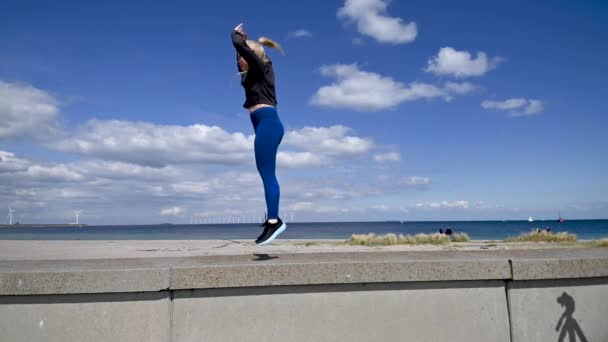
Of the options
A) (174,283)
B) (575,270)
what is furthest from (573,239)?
(174,283)

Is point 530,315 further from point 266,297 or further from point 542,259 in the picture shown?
point 266,297

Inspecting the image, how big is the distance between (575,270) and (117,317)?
12.6 ft

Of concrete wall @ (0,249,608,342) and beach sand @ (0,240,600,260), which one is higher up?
concrete wall @ (0,249,608,342)

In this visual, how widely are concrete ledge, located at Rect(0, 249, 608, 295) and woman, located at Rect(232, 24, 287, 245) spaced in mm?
1544

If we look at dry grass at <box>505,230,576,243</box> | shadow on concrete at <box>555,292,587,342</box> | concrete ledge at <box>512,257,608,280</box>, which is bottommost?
dry grass at <box>505,230,576,243</box>

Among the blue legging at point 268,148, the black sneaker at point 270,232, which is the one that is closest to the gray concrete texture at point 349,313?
the black sneaker at point 270,232

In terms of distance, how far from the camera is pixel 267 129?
16.4 feet

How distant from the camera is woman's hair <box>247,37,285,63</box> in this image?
203 inches

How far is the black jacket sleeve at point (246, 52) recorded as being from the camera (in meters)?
4.92

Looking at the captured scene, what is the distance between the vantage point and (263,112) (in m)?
5.06

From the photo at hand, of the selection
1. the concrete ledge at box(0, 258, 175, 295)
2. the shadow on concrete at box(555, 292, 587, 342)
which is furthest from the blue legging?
the shadow on concrete at box(555, 292, 587, 342)

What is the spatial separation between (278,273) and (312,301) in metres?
0.37

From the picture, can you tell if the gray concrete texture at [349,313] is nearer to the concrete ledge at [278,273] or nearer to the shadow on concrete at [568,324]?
the concrete ledge at [278,273]

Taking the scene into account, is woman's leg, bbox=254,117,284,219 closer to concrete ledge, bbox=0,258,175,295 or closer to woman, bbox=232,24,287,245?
woman, bbox=232,24,287,245
